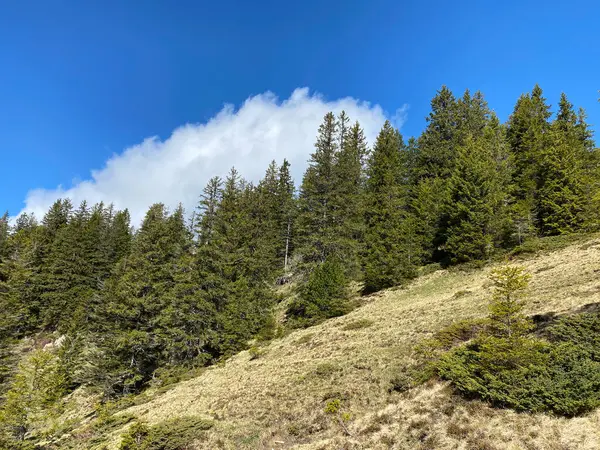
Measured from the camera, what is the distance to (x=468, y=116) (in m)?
51.0

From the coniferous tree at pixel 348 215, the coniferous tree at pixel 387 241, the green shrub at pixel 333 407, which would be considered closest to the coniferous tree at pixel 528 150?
the coniferous tree at pixel 387 241

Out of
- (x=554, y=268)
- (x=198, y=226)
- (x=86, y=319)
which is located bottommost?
(x=554, y=268)

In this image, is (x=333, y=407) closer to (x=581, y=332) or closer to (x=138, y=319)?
(x=581, y=332)

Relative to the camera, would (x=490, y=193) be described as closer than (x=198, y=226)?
Yes

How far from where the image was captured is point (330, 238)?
122 feet

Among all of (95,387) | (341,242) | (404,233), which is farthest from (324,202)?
(95,387)

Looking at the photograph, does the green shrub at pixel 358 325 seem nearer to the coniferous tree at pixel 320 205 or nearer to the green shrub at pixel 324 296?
the green shrub at pixel 324 296

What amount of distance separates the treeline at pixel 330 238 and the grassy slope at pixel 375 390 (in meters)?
4.27

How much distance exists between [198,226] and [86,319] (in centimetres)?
2196

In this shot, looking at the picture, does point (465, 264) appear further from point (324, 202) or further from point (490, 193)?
point (324, 202)

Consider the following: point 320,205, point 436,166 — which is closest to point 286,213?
point 320,205

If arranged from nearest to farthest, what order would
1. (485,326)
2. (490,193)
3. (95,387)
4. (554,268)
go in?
(485,326) → (554,268) → (95,387) → (490,193)

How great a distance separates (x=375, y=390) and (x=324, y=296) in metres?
17.1

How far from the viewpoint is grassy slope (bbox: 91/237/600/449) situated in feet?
32.9
